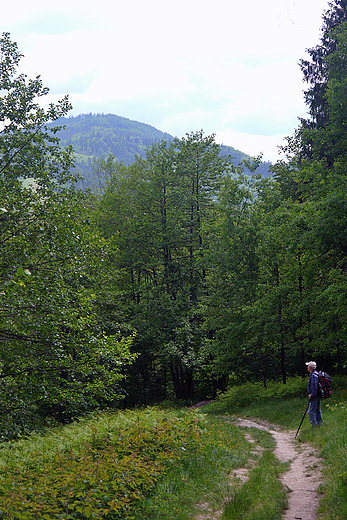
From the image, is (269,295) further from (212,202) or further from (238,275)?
(212,202)

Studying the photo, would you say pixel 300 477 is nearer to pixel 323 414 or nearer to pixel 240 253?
pixel 323 414

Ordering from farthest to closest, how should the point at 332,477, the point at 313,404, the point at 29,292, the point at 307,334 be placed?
the point at 307,334 < the point at 313,404 < the point at 29,292 < the point at 332,477

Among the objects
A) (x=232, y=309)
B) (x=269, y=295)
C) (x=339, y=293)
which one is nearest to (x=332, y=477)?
(x=339, y=293)

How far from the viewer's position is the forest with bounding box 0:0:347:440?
12438mm

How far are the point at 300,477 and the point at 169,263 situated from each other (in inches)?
935

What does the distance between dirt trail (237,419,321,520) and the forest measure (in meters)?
5.72

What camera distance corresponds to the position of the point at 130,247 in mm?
31938

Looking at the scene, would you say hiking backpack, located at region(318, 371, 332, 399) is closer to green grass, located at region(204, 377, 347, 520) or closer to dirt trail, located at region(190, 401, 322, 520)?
green grass, located at region(204, 377, 347, 520)

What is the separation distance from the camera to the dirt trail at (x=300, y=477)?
618 centimetres

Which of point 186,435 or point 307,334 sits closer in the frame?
point 186,435

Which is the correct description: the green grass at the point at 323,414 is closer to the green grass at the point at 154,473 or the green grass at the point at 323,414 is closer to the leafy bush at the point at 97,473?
the green grass at the point at 154,473

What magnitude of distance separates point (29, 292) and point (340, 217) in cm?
1218

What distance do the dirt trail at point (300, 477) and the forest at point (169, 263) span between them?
5.72 meters

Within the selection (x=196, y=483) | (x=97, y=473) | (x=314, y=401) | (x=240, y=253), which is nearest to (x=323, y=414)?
(x=314, y=401)
